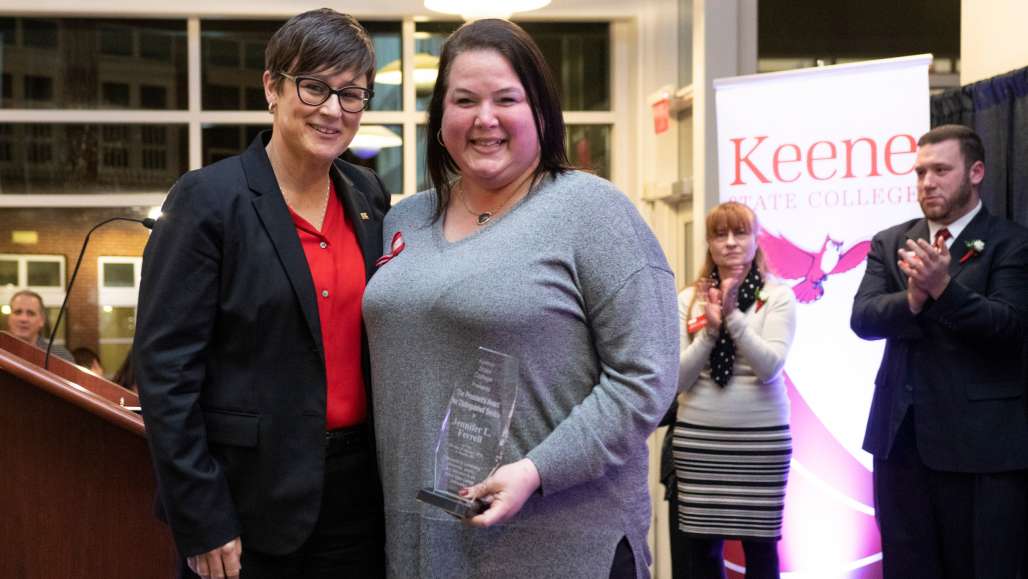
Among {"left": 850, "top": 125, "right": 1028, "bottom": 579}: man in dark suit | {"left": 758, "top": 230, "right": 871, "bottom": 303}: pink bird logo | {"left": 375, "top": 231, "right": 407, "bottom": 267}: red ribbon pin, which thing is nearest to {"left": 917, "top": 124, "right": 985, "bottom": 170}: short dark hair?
{"left": 850, "top": 125, "right": 1028, "bottom": 579}: man in dark suit

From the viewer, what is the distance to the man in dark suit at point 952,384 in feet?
13.8

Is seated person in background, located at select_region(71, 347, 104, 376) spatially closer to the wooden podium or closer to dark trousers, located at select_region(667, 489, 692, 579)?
dark trousers, located at select_region(667, 489, 692, 579)

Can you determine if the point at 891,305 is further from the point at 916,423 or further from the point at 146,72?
the point at 146,72

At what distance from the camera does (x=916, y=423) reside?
14.4ft

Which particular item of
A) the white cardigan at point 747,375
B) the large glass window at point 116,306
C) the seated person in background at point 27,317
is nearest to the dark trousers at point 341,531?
the white cardigan at point 747,375

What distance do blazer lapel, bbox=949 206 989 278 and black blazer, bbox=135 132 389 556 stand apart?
9.01 feet

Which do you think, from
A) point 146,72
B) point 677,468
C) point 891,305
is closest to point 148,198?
point 146,72

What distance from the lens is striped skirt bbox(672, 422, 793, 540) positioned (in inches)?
188

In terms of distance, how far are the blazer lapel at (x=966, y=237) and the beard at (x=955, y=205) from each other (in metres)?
0.05

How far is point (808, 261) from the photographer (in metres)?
5.24

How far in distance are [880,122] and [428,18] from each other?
10.9 feet

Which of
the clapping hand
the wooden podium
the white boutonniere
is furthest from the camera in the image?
the white boutonniere

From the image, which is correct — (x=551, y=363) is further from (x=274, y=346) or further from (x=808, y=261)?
(x=808, y=261)

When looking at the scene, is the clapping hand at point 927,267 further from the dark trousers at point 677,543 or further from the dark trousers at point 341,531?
the dark trousers at point 341,531
